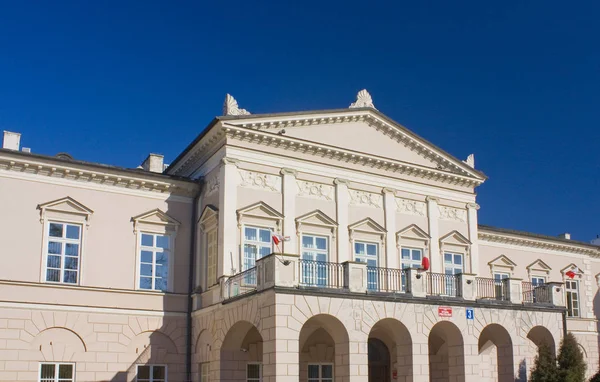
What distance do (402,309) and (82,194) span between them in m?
11.6

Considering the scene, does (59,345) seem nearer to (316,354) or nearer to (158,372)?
(158,372)

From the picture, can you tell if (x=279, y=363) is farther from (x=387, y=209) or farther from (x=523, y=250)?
(x=523, y=250)

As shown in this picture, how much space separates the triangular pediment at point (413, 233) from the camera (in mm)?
28047

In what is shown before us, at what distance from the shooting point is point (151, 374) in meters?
24.3

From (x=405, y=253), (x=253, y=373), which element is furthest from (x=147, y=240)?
(x=405, y=253)

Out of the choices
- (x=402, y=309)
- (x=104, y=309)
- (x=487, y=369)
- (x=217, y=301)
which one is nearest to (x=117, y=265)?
(x=104, y=309)

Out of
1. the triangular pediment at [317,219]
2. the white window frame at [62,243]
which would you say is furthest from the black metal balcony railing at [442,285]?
the white window frame at [62,243]

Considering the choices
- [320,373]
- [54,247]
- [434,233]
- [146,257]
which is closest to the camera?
[54,247]

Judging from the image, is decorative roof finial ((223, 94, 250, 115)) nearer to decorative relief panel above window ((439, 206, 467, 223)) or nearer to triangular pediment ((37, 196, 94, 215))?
triangular pediment ((37, 196, 94, 215))

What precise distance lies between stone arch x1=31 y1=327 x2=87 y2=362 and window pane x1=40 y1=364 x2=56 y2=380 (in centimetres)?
23

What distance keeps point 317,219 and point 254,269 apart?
15.3 feet

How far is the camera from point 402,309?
74.8ft

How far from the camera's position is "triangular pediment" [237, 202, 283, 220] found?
24484mm

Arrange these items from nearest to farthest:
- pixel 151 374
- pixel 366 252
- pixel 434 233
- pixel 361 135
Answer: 1. pixel 151 374
2. pixel 366 252
3. pixel 361 135
4. pixel 434 233
